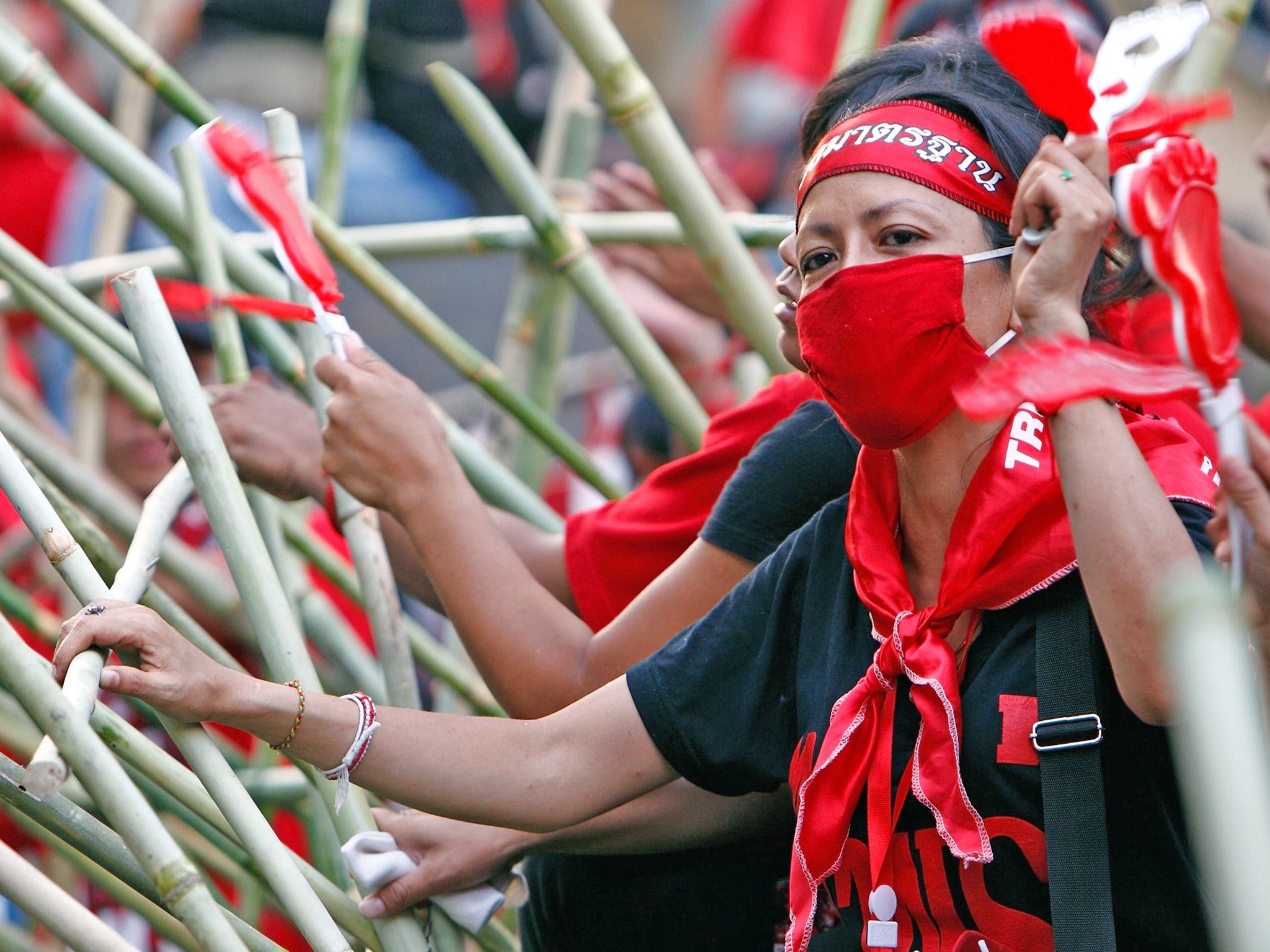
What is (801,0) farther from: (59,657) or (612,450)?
(59,657)

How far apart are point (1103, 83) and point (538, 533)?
934 mm

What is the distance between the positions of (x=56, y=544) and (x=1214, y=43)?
161 centimetres

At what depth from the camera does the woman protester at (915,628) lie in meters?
0.96

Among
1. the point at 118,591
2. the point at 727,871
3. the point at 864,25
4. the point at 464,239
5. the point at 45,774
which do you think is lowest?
the point at 727,871

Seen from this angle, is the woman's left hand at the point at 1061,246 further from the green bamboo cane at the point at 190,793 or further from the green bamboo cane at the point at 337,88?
the green bamboo cane at the point at 337,88

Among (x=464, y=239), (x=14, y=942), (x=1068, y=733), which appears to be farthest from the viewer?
(x=464, y=239)

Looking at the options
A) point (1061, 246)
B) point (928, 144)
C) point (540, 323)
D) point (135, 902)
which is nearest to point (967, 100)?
point (928, 144)

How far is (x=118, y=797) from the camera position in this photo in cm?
98

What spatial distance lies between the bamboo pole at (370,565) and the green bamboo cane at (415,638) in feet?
0.80

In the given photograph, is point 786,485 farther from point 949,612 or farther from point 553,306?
point 553,306

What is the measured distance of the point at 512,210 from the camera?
4.95m

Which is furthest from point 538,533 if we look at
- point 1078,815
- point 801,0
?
point 801,0

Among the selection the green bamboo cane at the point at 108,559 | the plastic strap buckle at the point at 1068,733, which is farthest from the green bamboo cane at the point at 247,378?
the plastic strap buckle at the point at 1068,733

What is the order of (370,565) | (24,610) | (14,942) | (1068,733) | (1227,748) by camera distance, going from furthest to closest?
(24,610) < (14,942) < (370,565) < (1068,733) < (1227,748)
